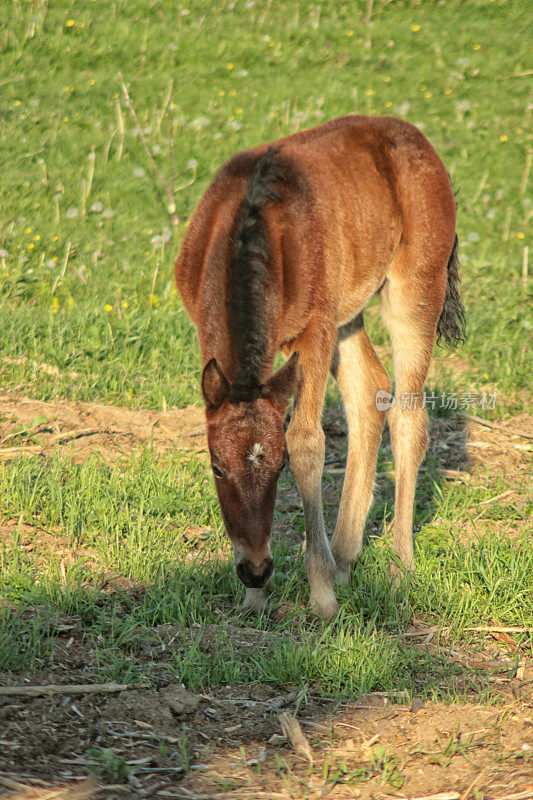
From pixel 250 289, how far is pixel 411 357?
1547 millimetres

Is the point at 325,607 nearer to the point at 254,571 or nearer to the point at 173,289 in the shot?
the point at 254,571

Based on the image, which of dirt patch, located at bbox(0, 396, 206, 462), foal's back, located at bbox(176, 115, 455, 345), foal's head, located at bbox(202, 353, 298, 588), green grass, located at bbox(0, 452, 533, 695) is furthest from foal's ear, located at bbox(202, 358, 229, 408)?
dirt patch, located at bbox(0, 396, 206, 462)

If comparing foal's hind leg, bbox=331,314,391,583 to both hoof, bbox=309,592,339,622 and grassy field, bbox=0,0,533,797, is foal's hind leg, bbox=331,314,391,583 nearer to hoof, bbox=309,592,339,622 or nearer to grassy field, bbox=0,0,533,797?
grassy field, bbox=0,0,533,797

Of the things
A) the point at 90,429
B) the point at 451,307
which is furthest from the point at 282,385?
the point at 90,429

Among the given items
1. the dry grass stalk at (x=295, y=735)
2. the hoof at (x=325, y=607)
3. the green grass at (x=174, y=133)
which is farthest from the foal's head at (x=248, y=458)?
the green grass at (x=174, y=133)

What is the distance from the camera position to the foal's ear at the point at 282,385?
359 centimetres

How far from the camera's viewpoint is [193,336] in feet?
22.9

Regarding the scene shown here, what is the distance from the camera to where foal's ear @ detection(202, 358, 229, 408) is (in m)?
3.48

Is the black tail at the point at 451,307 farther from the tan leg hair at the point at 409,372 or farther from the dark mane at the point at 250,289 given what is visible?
the dark mane at the point at 250,289

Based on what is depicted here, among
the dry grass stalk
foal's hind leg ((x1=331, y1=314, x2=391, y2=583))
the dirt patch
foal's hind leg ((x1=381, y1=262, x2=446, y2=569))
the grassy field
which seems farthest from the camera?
the dirt patch

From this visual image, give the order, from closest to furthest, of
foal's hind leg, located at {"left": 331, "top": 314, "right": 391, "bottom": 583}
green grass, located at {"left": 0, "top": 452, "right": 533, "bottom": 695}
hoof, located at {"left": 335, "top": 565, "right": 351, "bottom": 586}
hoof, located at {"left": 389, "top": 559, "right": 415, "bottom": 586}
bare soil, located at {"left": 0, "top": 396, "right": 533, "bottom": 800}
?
bare soil, located at {"left": 0, "top": 396, "right": 533, "bottom": 800}, green grass, located at {"left": 0, "top": 452, "right": 533, "bottom": 695}, hoof, located at {"left": 389, "top": 559, "right": 415, "bottom": 586}, hoof, located at {"left": 335, "top": 565, "right": 351, "bottom": 586}, foal's hind leg, located at {"left": 331, "top": 314, "right": 391, "bottom": 583}

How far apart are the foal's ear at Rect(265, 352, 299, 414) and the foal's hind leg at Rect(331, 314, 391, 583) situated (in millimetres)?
1363

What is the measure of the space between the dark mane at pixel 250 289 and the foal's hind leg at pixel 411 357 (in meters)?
1.26

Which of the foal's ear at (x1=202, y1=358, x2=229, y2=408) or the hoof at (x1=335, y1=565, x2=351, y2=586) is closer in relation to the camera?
the foal's ear at (x1=202, y1=358, x2=229, y2=408)
